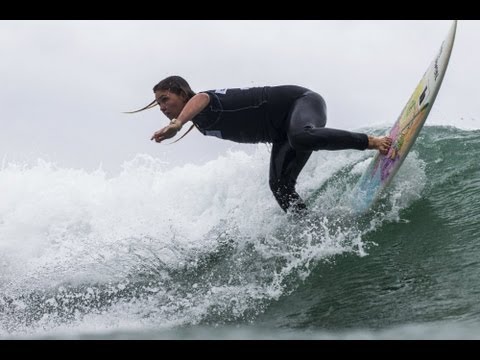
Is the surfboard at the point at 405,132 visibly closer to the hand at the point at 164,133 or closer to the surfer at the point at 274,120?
the surfer at the point at 274,120

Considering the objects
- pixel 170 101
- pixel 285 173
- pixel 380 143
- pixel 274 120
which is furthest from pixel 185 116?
pixel 380 143

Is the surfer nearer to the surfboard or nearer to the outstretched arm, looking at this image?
the outstretched arm

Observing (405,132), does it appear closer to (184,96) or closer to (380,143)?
(380,143)

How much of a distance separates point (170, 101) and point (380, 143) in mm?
1719

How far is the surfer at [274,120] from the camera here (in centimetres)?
494

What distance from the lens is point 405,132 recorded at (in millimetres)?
5258

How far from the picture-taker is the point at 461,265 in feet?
14.2

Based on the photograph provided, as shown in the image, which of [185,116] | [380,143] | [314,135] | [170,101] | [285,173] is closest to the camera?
[185,116]

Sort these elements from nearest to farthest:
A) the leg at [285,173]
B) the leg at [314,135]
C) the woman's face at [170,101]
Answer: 1. the leg at [314,135]
2. the woman's face at [170,101]
3. the leg at [285,173]

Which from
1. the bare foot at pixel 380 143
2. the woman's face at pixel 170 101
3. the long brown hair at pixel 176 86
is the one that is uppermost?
the long brown hair at pixel 176 86

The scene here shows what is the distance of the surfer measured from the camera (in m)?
4.94

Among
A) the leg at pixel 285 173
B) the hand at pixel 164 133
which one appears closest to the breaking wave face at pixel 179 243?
the leg at pixel 285 173
